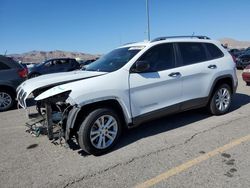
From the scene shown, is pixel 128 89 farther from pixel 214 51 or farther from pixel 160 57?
pixel 214 51

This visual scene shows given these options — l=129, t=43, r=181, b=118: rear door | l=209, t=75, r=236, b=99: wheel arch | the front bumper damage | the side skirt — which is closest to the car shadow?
the side skirt

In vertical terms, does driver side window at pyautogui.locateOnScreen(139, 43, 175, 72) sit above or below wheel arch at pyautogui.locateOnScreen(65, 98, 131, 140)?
above

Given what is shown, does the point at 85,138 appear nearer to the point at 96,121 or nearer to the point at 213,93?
the point at 96,121

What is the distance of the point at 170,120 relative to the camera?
242 inches

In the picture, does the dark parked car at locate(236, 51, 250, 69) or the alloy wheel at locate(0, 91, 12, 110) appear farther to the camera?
the dark parked car at locate(236, 51, 250, 69)

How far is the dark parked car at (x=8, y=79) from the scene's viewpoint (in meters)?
8.59

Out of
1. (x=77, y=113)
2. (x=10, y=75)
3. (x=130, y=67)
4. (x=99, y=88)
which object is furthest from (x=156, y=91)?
(x=10, y=75)

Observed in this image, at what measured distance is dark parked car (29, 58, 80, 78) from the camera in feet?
61.0

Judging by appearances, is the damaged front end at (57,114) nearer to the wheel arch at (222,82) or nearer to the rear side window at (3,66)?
the wheel arch at (222,82)

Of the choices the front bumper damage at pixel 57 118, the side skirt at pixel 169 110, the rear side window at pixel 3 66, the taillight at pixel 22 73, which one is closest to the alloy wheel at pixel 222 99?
the side skirt at pixel 169 110

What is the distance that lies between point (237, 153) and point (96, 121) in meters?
2.23

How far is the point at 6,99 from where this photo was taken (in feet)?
28.3

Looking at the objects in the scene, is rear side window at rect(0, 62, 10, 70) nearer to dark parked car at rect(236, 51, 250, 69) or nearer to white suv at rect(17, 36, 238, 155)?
white suv at rect(17, 36, 238, 155)

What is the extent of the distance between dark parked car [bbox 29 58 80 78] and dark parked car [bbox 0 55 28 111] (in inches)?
385
